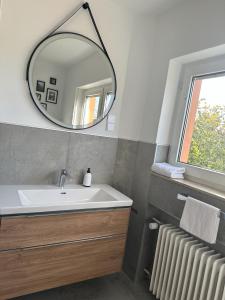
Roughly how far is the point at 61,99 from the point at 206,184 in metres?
1.23

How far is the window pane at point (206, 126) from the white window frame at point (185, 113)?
3cm

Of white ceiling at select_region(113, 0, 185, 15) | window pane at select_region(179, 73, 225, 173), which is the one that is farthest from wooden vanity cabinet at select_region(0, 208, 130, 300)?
white ceiling at select_region(113, 0, 185, 15)

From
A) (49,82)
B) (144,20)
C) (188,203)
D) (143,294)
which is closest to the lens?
(188,203)

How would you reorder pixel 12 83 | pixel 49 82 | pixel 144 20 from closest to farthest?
pixel 12 83
pixel 49 82
pixel 144 20

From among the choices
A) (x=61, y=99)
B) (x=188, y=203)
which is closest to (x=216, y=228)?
(x=188, y=203)

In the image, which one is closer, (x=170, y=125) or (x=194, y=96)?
(x=194, y=96)

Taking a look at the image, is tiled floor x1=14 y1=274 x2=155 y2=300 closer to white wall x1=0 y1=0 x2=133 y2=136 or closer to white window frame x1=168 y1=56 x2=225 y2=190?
white window frame x1=168 y1=56 x2=225 y2=190

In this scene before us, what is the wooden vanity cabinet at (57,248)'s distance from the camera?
1369 millimetres

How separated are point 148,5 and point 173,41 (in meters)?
0.35

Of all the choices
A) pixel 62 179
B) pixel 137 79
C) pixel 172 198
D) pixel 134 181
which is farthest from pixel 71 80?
pixel 172 198

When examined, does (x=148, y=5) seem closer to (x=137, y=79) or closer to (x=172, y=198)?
(x=137, y=79)

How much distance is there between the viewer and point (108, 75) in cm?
196

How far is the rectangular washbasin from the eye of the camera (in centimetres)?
137

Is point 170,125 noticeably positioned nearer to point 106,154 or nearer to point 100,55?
point 106,154
